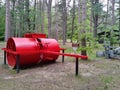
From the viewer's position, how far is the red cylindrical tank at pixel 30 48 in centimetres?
632

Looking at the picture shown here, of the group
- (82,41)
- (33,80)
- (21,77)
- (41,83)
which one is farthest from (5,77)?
(82,41)

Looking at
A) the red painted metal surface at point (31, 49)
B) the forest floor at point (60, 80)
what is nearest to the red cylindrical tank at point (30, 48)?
the red painted metal surface at point (31, 49)

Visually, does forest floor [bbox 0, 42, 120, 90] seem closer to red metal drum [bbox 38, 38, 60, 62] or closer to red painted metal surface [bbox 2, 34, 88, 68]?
red painted metal surface [bbox 2, 34, 88, 68]

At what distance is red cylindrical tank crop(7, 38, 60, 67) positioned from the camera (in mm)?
6320

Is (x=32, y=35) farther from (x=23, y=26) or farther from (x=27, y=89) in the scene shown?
(x=23, y=26)

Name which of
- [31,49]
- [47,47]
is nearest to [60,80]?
[31,49]

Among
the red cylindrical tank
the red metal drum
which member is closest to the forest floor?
the red cylindrical tank

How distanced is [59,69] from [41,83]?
64.2 inches

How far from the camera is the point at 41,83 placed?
15.7ft

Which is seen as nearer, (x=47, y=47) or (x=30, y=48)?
(x=30, y=48)

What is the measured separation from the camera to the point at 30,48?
6.47m

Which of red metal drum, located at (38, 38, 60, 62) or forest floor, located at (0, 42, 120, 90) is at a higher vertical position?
red metal drum, located at (38, 38, 60, 62)

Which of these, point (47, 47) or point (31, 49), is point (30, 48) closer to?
point (31, 49)

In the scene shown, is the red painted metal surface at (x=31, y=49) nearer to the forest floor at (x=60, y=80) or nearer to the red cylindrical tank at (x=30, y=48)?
the red cylindrical tank at (x=30, y=48)
